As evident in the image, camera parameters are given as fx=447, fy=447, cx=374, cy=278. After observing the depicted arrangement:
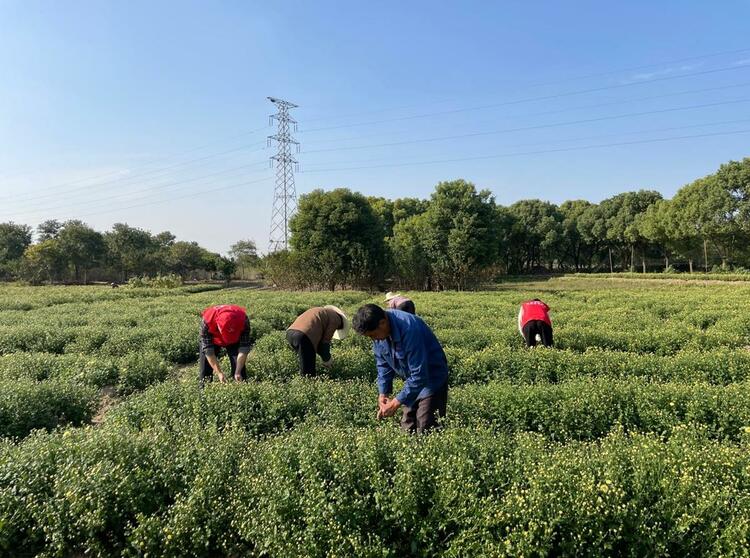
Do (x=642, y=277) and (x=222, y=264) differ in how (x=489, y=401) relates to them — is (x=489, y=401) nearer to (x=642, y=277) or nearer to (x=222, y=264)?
(x=642, y=277)

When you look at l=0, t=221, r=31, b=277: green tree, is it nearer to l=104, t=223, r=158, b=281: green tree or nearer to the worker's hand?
l=104, t=223, r=158, b=281: green tree

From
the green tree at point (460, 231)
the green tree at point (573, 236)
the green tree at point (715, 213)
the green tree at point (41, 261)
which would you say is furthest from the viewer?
the green tree at point (573, 236)

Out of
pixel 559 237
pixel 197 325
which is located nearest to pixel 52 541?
pixel 197 325

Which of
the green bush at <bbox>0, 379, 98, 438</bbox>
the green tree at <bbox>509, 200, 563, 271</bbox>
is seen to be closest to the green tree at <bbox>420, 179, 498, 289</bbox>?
the green tree at <bbox>509, 200, 563, 271</bbox>

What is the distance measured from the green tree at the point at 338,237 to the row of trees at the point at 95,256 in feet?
99.0

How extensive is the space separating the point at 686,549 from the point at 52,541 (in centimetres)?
467

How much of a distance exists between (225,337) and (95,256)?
209ft

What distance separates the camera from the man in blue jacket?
14.1 feet

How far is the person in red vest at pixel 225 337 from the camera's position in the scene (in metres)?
7.23

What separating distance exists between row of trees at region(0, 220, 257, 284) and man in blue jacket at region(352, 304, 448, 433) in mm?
61021

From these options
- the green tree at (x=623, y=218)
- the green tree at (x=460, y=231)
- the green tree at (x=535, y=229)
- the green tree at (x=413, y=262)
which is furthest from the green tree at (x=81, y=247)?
the green tree at (x=623, y=218)

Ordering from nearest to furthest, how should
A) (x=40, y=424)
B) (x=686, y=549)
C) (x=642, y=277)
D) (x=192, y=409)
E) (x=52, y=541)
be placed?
(x=686, y=549), (x=52, y=541), (x=192, y=409), (x=40, y=424), (x=642, y=277)

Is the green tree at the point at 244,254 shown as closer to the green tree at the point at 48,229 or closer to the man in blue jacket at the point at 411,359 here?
the green tree at the point at 48,229

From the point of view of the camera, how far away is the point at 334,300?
23.2 m
